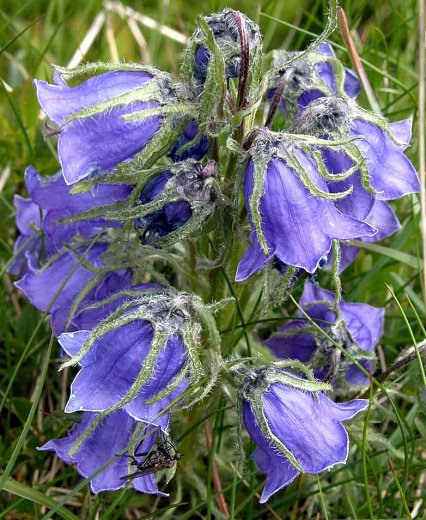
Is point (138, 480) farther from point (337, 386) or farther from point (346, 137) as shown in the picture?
point (346, 137)

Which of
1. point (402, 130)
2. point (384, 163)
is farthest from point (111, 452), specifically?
point (402, 130)

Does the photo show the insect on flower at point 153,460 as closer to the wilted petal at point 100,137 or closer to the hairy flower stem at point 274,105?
the wilted petal at point 100,137

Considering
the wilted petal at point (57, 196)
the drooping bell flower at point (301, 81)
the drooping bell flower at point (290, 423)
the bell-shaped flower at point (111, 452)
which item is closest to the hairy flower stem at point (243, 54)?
the drooping bell flower at point (301, 81)

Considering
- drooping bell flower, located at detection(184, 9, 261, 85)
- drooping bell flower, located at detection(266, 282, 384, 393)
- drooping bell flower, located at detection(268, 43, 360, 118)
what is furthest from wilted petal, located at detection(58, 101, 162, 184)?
drooping bell flower, located at detection(266, 282, 384, 393)

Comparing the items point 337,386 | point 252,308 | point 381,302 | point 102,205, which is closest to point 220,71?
point 102,205

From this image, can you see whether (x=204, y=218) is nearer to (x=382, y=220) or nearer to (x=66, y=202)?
(x=66, y=202)

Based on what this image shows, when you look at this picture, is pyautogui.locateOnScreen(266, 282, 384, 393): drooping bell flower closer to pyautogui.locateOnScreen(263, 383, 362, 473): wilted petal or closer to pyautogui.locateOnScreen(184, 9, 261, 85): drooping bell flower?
pyautogui.locateOnScreen(263, 383, 362, 473): wilted petal
